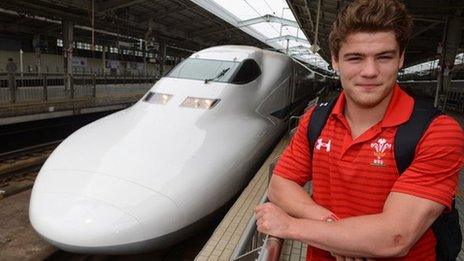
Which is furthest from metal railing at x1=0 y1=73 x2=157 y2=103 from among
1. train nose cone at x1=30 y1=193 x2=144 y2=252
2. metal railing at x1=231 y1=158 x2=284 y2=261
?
metal railing at x1=231 y1=158 x2=284 y2=261

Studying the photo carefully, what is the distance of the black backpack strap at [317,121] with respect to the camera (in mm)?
1713

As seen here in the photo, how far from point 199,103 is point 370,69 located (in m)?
5.13

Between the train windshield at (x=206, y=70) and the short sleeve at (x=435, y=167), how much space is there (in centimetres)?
598

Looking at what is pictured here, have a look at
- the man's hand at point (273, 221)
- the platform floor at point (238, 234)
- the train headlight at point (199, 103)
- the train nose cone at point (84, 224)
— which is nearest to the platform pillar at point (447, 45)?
the platform floor at point (238, 234)

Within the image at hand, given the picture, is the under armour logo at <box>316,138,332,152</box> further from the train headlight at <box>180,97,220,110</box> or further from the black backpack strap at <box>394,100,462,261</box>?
the train headlight at <box>180,97,220,110</box>

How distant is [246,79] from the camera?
24.8 ft

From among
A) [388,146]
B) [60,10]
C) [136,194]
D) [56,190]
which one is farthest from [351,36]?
[60,10]

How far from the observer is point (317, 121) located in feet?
5.71

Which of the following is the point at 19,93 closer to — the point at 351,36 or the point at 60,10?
the point at 60,10

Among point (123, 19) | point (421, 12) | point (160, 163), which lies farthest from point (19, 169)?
point (421, 12)

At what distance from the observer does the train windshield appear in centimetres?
737

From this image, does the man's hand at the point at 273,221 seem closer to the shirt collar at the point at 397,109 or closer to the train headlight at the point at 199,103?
the shirt collar at the point at 397,109

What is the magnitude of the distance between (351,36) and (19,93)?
13173 mm

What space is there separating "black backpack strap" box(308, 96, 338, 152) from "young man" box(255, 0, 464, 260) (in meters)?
0.04
